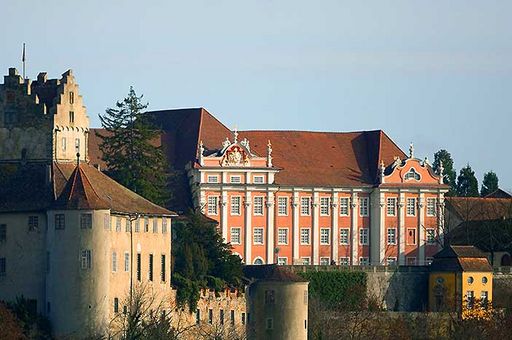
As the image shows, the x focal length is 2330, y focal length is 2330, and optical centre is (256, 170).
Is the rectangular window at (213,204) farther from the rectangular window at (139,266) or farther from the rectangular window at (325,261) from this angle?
the rectangular window at (139,266)

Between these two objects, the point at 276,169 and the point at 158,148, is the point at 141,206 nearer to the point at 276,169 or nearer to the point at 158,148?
the point at 158,148

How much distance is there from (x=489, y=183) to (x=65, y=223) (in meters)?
83.7

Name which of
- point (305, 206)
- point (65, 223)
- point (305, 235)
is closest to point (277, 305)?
point (65, 223)

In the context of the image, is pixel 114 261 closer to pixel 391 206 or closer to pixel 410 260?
pixel 410 260

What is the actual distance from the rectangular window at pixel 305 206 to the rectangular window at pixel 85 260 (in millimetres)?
43243

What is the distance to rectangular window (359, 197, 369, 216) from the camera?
14088 centimetres

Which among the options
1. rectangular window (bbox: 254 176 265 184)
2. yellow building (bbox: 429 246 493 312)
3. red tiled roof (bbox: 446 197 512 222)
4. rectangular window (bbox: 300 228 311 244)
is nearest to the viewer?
yellow building (bbox: 429 246 493 312)

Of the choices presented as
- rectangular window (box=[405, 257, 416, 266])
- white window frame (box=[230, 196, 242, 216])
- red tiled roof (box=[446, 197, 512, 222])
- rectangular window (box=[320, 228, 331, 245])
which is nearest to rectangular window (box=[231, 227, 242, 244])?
white window frame (box=[230, 196, 242, 216])

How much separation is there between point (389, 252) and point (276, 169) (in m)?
8.70

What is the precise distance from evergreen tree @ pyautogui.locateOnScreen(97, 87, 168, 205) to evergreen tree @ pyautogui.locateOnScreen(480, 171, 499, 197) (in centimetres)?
5418

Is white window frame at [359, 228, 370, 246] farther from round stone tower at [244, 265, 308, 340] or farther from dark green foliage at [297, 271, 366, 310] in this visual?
round stone tower at [244, 265, 308, 340]

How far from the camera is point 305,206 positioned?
458 feet

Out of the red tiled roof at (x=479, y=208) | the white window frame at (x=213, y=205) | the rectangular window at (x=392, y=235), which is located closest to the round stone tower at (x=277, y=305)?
the white window frame at (x=213, y=205)

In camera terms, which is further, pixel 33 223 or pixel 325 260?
pixel 325 260
